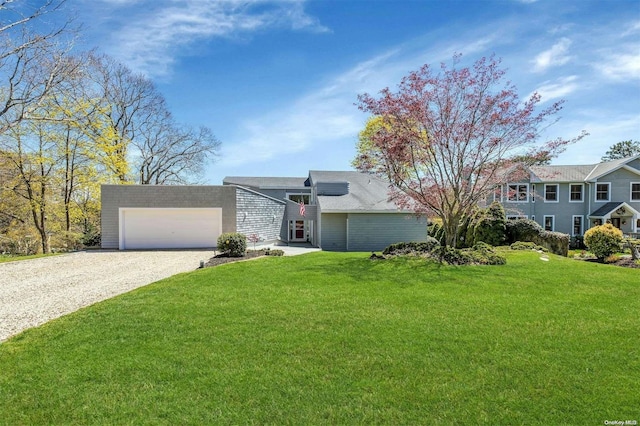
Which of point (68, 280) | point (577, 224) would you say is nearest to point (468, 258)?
point (68, 280)

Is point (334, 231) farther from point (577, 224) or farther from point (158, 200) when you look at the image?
point (577, 224)

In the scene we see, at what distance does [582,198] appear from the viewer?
24250 mm

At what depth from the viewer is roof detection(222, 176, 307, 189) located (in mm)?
26953

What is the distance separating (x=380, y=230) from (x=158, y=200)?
1210cm

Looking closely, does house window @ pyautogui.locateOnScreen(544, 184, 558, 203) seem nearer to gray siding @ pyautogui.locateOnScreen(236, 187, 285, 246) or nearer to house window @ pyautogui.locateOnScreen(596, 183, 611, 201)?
house window @ pyautogui.locateOnScreen(596, 183, 611, 201)

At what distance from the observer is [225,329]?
16.9 ft

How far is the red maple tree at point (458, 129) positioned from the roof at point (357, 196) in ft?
15.8

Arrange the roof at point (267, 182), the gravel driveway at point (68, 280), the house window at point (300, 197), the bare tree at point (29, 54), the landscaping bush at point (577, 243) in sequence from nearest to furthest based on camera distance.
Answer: the gravel driveway at point (68, 280)
the bare tree at point (29, 54)
the landscaping bush at point (577, 243)
the house window at point (300, 197)
the roof at point (267, 182)

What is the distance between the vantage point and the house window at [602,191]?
78.7 feet

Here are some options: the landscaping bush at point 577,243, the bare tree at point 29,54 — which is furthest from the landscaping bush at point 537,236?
the bare tree at point 29,54

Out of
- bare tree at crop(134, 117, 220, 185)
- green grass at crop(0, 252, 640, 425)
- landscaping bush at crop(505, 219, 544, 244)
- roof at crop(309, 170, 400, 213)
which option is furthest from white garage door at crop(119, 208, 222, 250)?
landscaping bush at crop(505, 219, 544, 244)

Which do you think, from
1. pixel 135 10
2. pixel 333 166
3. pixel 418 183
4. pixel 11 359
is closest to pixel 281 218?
pixel 333 166

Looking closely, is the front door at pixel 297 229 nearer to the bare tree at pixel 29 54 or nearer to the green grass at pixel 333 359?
the bare tree at pixel 29 54

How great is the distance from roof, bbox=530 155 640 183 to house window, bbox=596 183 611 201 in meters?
0.75
